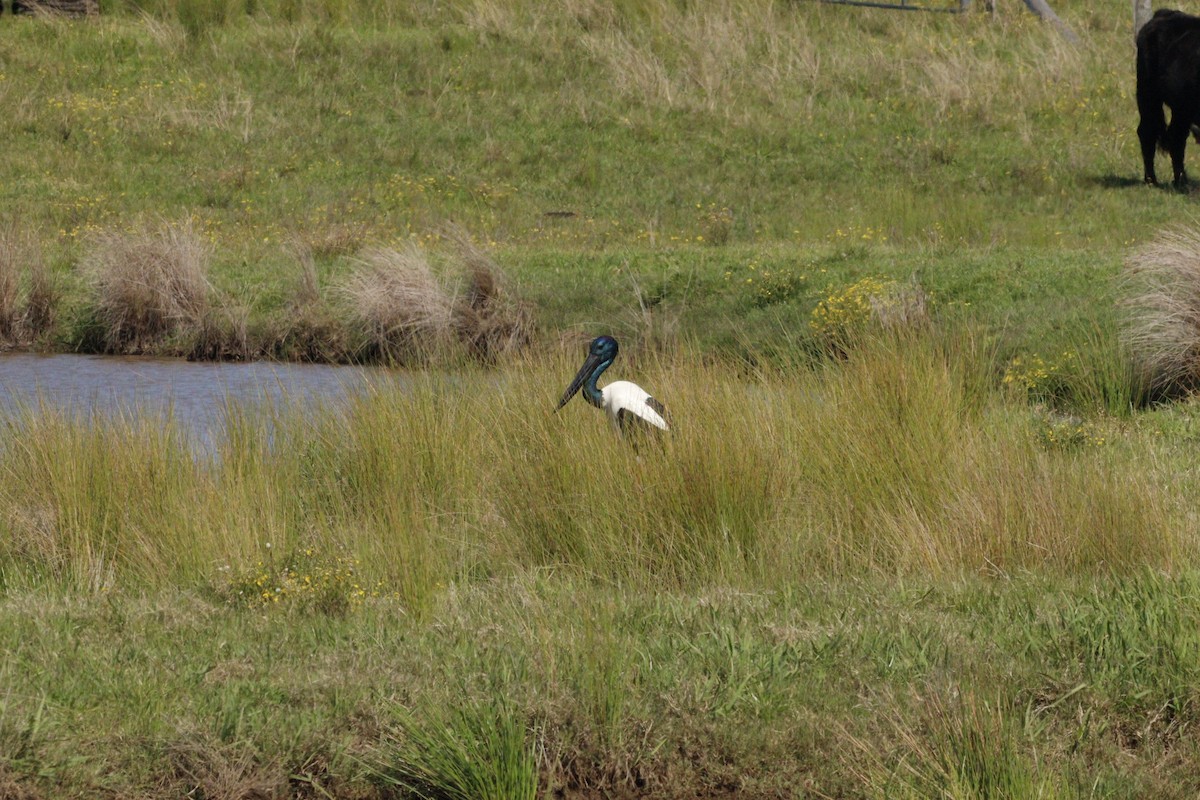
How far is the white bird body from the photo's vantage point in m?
8.01

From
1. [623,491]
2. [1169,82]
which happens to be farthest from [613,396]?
[1169,82]

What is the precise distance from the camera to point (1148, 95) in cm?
1750

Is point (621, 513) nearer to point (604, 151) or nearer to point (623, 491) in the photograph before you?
point (623, 491)

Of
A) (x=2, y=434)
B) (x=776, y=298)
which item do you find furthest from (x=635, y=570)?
(x=776, y=298)

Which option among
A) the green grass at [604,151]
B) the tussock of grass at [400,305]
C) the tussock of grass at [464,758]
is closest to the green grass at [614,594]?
the tussock of grass at [464,758]

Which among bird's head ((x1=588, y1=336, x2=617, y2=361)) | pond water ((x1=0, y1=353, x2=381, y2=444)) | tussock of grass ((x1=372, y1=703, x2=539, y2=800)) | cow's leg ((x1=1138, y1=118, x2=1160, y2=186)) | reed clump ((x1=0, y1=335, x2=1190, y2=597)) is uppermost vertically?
tussock of grass ((x1=372, y1=703, x2=539, y2=800))

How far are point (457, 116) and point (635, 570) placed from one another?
1505cm

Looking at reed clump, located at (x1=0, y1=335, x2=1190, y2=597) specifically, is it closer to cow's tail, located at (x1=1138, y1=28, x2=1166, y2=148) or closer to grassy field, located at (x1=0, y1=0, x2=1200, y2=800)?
grassy field, located at (x1=0, y1=0, x2=1200, y2=800)

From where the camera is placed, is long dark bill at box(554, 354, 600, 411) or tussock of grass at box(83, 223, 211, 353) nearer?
long dark bill at box(554, 354, 600, 411)

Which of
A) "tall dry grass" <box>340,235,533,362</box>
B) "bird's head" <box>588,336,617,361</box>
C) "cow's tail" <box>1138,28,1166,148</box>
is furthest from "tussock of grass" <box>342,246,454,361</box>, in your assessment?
"cow's tail" <box>1138,28,1166,148</box>

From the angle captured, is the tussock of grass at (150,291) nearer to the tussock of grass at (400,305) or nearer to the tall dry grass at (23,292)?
the tall dry grass at (23,292)

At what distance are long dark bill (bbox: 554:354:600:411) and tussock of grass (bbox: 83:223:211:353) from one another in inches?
235

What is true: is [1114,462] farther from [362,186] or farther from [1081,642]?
[362,186]

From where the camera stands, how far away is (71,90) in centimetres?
2111
